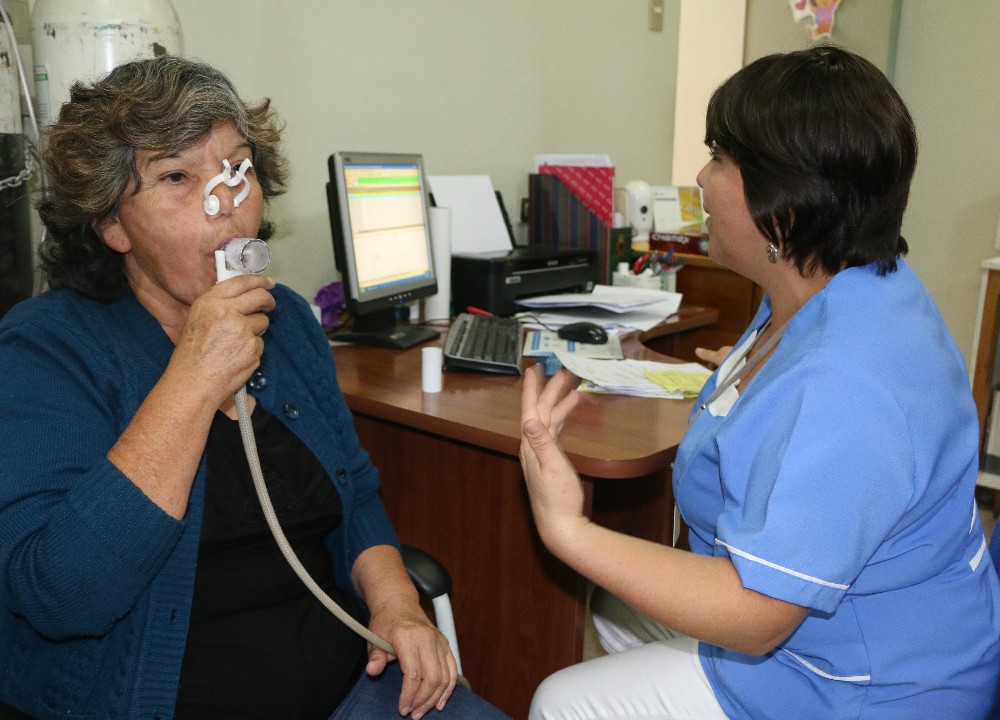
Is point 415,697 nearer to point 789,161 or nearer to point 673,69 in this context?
point 789,161

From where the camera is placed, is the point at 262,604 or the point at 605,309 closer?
the point at 262,604

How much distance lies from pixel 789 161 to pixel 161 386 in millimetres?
775

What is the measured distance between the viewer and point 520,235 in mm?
2896

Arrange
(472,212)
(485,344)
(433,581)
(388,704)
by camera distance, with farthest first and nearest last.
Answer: (472,212) → (485,344) → (433,581) → (388,704)

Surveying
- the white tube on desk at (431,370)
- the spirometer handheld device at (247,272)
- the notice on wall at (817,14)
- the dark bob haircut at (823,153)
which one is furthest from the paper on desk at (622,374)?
the notice on wall at (817,14)

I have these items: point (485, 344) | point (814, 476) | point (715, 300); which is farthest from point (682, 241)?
point (814, 476)

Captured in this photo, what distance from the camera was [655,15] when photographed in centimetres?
316

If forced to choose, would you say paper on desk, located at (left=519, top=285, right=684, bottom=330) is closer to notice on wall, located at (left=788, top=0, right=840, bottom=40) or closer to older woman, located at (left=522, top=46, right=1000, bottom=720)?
older woman, located at (left=522, top=46, right=1000, bottom=720)

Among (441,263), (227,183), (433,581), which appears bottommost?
(433,581)

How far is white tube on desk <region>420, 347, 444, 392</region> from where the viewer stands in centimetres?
159

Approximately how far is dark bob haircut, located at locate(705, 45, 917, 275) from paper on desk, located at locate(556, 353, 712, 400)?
1.95 feet

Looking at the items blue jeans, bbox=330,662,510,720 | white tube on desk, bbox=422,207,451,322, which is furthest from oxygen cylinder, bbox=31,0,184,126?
blue jeans, bbox=330,662,510,720

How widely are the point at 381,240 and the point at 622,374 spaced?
26.3 inches

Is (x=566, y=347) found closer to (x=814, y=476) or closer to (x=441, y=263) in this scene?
(x=441, y=263)
